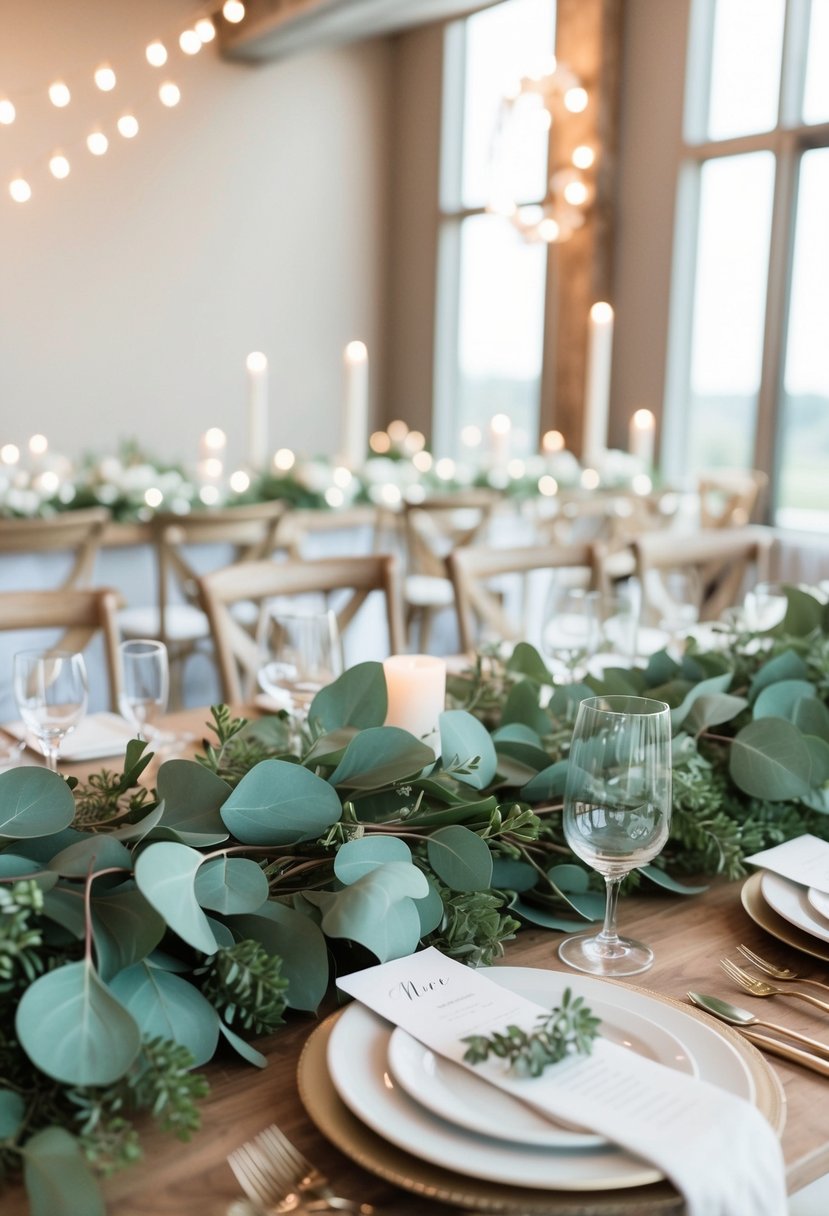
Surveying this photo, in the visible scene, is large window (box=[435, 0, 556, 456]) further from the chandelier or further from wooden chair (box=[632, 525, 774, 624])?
wooden chair (box=[632, 525, 774, 624])

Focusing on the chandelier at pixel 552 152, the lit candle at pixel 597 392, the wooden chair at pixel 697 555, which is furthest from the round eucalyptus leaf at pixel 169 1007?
the chandelier at pixel 552 152

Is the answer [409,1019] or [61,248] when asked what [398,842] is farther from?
[61,248]

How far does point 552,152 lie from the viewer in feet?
20.2

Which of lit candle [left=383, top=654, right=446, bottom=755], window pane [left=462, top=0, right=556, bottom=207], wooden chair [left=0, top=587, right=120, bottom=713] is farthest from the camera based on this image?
window pane [left=462, top=0, right=556, bottom=207]

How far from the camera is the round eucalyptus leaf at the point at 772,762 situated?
1031 mm

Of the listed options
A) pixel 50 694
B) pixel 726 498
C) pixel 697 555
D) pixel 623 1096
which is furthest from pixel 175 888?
pixel 726 498

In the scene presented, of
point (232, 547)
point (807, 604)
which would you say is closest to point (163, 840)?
point (807, 604)

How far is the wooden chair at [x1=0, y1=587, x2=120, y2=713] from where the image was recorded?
1.91m

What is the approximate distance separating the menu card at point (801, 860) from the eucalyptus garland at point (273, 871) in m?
0.02

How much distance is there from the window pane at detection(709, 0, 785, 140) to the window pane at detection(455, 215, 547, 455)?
1.35 m

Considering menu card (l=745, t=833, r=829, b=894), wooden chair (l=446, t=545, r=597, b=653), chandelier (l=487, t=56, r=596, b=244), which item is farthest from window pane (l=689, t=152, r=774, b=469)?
menu card (l=745, t=833, r=829, b=894)

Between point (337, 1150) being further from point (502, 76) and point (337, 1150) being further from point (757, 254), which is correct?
point (502, 76)

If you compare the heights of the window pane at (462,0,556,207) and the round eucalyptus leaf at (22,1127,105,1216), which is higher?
the window pane at (462,0,556,207)

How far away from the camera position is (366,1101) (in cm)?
62
